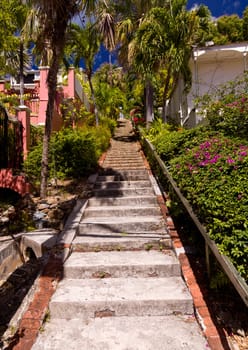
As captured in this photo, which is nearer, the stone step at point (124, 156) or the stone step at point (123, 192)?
the stone step at point (123, 192)

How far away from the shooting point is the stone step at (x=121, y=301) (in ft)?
9.46

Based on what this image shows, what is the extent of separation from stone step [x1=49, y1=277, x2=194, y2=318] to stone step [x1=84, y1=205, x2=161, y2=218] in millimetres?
1978

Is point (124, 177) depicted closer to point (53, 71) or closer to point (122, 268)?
point (53, 71)

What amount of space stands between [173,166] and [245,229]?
6.46 feet

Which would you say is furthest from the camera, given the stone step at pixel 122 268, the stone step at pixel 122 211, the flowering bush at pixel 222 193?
the stone step at pixel 122 211

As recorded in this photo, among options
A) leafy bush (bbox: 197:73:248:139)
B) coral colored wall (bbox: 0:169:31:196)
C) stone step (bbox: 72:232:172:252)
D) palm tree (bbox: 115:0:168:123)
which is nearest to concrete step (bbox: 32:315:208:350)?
stone step (bbox: 72:232:172:252)

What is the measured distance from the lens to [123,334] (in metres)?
2.56

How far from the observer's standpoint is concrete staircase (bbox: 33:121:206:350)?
2.50 metres

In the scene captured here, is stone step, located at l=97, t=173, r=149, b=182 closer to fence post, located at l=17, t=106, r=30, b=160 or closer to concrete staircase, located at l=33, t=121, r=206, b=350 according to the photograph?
concrete staircase, located at l=33, t=121, r=206, b=350

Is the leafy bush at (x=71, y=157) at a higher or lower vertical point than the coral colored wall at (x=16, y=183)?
higher

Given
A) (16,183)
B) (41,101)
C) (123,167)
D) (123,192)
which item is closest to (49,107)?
(16,183)

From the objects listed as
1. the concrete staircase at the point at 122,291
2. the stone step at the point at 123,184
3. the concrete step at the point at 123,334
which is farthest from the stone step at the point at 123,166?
the concrete step at the point at 123,334

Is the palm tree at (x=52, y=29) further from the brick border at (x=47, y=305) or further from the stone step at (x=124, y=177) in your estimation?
the brick border at (x=47, y=305)

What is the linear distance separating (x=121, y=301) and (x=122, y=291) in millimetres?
201
